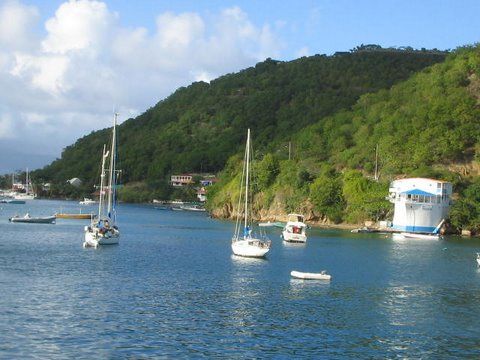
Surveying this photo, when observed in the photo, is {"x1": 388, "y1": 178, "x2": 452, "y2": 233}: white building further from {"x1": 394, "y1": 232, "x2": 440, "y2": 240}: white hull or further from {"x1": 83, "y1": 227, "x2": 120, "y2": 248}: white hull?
{"x1": 83, "y1": 227, "x2": 120, "y2": 248}: white hull

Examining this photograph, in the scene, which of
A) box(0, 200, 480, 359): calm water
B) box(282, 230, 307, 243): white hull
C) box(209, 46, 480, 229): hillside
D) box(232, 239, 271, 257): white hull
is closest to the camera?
box(0, 200, 480, 359): calm water

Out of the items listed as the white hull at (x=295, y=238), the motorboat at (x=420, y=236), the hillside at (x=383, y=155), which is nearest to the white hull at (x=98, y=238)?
the white hull at (x=295, y=238)

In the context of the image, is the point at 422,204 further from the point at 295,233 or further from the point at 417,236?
the point at 295,233

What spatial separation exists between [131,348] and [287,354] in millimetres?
7130

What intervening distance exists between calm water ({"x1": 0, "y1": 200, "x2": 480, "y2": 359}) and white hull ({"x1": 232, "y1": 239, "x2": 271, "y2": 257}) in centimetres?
155

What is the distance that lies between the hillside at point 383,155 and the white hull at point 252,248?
59.0 metres

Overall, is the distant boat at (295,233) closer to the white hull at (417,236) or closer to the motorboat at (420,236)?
the white hull at (417,236)

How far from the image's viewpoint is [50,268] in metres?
56.8

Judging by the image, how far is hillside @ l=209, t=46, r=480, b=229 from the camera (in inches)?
5276

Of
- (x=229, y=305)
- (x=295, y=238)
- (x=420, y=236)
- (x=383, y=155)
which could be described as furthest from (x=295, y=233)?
(x=383, y=155)

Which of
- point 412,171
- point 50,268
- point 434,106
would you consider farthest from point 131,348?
point 434,106

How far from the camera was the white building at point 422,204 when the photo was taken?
116 metres

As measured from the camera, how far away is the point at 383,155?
14475 cm

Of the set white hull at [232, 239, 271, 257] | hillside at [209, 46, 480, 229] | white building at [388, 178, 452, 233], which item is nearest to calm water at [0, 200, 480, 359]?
white hull at [232, 239, 271, 257]
